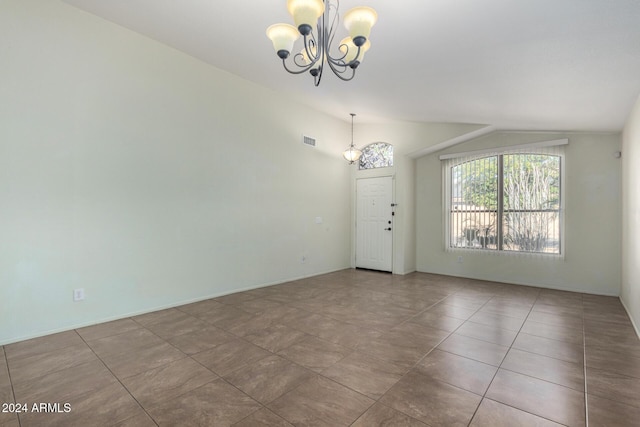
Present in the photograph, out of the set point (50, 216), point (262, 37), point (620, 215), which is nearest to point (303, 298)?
point (50, 216)

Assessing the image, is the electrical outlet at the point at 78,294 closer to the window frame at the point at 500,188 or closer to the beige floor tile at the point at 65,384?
the beige floor tile at the point at 65,384

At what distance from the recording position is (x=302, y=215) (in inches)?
224

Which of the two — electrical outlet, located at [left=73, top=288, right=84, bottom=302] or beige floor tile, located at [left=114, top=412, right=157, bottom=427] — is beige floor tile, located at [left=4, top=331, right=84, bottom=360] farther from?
beige floor tile, located at [left=114, top=412, right=157, bottom=427]

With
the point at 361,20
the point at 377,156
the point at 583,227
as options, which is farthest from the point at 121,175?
the point at 583,227

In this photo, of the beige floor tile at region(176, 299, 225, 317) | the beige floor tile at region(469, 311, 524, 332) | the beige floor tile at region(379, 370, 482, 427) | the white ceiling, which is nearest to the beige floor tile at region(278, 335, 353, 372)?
the beige floor tile at region(379, 370, 482, 427)

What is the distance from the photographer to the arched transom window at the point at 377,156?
6367mm

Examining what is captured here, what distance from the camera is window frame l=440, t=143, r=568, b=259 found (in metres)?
4.90

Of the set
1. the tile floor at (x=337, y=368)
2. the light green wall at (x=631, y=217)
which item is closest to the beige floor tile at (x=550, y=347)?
the tile floor at (x=337, y=368)

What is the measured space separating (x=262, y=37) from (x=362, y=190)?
4065 mm

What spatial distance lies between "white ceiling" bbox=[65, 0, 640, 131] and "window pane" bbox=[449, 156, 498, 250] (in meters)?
1.12

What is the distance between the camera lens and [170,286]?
3902 millimetres

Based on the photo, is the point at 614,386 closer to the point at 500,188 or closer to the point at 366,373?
the point at 366,373

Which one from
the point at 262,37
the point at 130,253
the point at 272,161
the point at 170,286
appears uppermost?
the point at 262,37

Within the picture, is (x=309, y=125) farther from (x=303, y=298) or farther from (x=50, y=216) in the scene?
(x=50, y=216)
